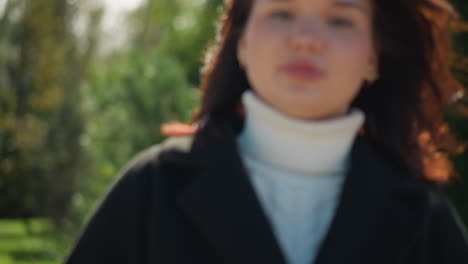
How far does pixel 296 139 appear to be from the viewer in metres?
2.56

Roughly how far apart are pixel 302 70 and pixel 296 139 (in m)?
0.19

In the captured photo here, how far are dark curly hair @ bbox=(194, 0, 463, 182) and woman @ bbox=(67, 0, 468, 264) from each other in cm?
1

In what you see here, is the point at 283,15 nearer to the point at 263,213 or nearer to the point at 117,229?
the point at 263,213

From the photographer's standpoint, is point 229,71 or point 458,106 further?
point 458,106

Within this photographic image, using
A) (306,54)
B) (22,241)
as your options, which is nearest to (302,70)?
(306,54)

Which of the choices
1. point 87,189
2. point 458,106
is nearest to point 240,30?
point 458,106

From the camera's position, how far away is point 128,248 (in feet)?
7.83

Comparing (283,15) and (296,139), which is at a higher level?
(283,15)

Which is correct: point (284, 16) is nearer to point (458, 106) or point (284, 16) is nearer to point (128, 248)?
point (128, 248)

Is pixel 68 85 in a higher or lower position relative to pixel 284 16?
lower

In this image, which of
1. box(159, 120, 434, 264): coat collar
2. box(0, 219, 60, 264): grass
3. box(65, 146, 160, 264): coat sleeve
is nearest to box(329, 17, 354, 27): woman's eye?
box(159, 120, 434, 264): coat collar

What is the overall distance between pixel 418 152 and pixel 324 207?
395 millimetres

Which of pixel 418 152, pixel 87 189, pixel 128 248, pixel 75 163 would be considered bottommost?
pixel 75 163

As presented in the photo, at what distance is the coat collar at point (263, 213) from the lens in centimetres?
240
